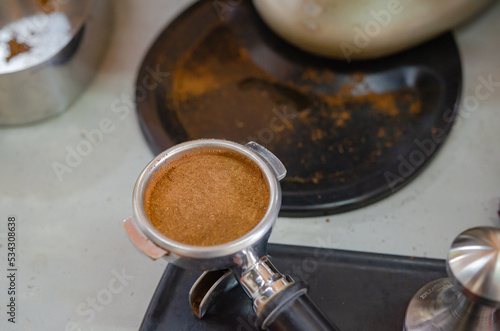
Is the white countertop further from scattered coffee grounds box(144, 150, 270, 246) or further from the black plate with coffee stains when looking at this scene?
scattered coffee grounds box(144, 150, 270, 246)

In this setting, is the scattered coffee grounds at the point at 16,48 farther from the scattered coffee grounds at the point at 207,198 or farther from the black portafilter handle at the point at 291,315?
the black portafilter handle at the point at 291,315

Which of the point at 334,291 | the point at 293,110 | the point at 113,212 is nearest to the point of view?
the point at 334,291

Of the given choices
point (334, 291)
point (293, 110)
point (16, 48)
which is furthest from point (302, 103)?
point (16, 48)

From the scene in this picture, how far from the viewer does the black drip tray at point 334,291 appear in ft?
1.79

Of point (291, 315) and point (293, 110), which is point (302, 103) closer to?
point (293, 110)

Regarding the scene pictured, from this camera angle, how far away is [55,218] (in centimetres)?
68

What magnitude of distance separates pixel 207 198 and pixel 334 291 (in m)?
0.20

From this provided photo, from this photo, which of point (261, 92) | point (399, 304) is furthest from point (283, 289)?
point (261, 92)

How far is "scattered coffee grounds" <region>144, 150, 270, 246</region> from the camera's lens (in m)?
0.45

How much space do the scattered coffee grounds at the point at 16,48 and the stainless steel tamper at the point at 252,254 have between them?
0.40 m

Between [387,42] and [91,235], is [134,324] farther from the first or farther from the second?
[387,42]

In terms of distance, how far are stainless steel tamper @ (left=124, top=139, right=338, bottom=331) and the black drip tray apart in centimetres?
7

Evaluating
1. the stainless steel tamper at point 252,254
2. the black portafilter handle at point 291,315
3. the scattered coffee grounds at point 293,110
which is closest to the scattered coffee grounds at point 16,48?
the scattered coffee grounds at point 293,110

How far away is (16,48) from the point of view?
2.48 feet
